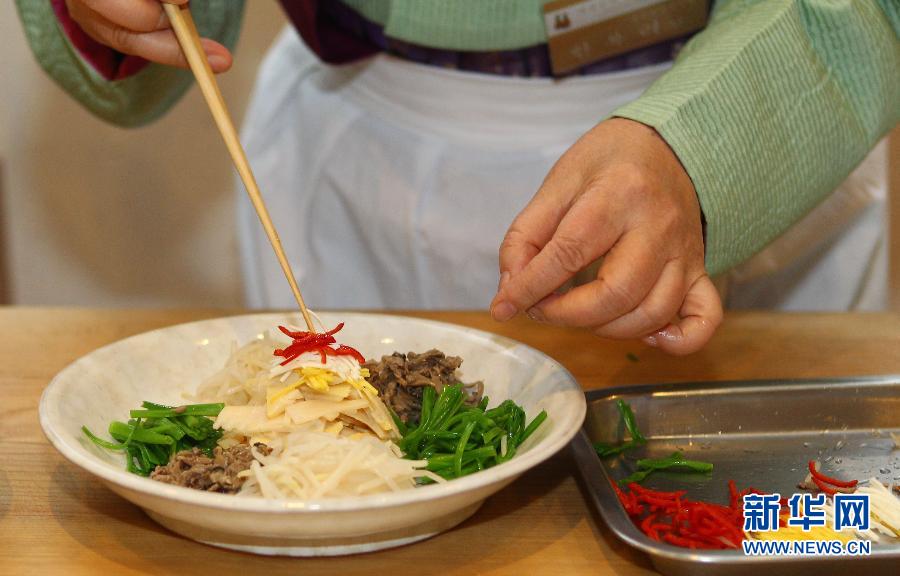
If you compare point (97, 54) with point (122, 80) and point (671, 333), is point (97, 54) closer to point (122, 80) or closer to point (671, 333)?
point (122, 80)

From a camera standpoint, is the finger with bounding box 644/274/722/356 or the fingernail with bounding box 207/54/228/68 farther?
the fingernail with bounding box 207/54/228/68

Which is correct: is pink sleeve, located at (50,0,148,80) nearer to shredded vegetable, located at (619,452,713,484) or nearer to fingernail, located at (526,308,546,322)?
fingernail, located at (526,308,546,322)

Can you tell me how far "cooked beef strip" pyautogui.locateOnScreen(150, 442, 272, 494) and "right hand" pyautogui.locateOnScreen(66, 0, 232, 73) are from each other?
1.58 feet

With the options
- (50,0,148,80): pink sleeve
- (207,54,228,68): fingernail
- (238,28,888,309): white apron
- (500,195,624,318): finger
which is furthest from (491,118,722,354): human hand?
(50,0,148,80): pink sleeve

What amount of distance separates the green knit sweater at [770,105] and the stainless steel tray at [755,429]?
0.16 metres

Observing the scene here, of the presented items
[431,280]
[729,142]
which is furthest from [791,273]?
[729,142]

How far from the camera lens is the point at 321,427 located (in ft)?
2.86

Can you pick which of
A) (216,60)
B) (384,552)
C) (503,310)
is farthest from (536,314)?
(216,60)

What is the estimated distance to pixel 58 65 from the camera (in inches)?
55.7

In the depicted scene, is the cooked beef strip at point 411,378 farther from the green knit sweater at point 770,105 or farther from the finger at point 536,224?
the green knit sweater at point 770,105

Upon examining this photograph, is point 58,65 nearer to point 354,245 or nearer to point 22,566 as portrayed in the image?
point 354,245

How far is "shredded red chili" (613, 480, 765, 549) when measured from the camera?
30.6 inches

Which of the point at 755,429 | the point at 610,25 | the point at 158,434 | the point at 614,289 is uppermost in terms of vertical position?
the point at 610,25

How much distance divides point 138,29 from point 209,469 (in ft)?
1.76
